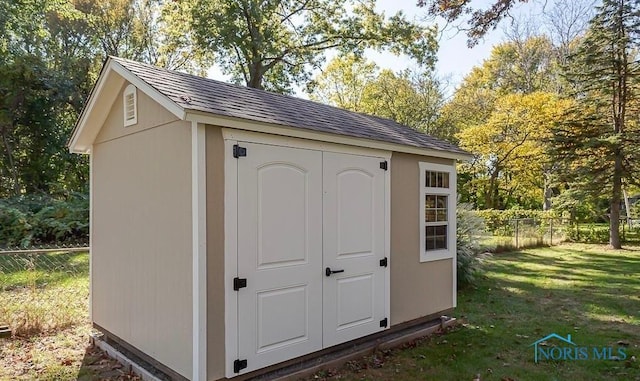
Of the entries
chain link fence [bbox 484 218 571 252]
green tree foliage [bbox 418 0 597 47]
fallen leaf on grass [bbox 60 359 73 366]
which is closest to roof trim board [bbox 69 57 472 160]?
green tree foliage [bbox 418 0 597 47]

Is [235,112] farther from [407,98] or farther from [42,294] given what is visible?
[407,98]

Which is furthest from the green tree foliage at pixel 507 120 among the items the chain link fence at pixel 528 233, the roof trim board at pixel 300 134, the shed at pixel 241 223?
the shed at pixel 241 223

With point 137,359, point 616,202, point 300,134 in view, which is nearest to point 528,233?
point 616,202

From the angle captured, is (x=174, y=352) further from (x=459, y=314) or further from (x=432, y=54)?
(x=432, y=54)

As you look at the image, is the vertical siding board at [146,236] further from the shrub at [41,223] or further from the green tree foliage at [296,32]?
the green tree foliage at [296,32]

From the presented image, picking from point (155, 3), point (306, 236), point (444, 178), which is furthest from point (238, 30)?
point (306, 236)

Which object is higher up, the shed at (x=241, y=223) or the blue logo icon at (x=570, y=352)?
Result: the shed at (x=241, y=223)

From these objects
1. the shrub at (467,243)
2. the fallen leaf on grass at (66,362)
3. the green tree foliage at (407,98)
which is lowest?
Result: the fallen leaf on grass at (66,362)

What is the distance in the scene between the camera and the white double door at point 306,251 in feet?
12.1

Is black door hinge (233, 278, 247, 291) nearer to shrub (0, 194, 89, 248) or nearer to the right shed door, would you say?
the right shed door

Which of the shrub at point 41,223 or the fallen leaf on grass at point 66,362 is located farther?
the shrub at point 41,223

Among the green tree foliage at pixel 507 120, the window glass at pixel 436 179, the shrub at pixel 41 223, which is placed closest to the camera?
the window glass at pixel 436 179

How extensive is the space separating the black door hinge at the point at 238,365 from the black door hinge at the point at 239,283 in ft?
2.04

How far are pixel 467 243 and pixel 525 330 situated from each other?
7.66 feet
